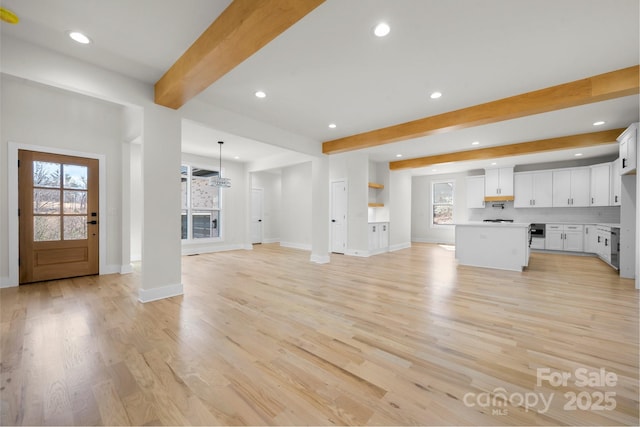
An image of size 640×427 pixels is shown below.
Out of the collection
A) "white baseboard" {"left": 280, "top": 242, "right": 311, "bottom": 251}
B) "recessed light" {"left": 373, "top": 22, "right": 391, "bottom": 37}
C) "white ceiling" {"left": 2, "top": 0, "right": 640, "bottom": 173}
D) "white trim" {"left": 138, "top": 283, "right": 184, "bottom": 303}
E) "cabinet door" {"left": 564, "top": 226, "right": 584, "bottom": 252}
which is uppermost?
"white ceiling" {"left": 2, "top": 0, "right": 640, "bottom": 173}

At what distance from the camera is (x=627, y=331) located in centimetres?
246

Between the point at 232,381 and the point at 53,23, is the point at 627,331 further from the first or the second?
the point at 53,23

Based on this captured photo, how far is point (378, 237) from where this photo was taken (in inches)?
289

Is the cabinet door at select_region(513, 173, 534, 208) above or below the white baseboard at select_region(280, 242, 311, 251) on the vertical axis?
above

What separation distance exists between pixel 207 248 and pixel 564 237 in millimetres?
10181

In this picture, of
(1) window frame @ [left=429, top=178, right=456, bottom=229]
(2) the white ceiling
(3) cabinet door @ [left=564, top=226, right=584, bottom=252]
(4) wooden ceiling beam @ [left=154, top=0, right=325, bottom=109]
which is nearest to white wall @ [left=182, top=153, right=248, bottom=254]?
(2) the white ceiling

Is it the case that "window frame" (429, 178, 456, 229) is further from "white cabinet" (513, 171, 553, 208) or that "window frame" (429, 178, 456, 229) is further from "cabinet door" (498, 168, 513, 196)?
"white cabinet" (513, 171, 553, 208)

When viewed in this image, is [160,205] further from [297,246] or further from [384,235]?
[384,235]

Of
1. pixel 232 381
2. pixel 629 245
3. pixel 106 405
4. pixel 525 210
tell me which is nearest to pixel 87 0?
pixel 106 405

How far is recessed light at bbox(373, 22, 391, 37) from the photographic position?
7.16 ft

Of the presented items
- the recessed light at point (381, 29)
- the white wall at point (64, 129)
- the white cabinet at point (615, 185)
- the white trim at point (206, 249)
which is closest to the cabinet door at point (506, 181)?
the white cabinet at point (615, 185)

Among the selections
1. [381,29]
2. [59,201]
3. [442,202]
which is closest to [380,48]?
[381,29]

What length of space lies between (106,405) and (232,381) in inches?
27.6

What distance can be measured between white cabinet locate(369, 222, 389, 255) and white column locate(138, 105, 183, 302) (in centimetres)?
485
